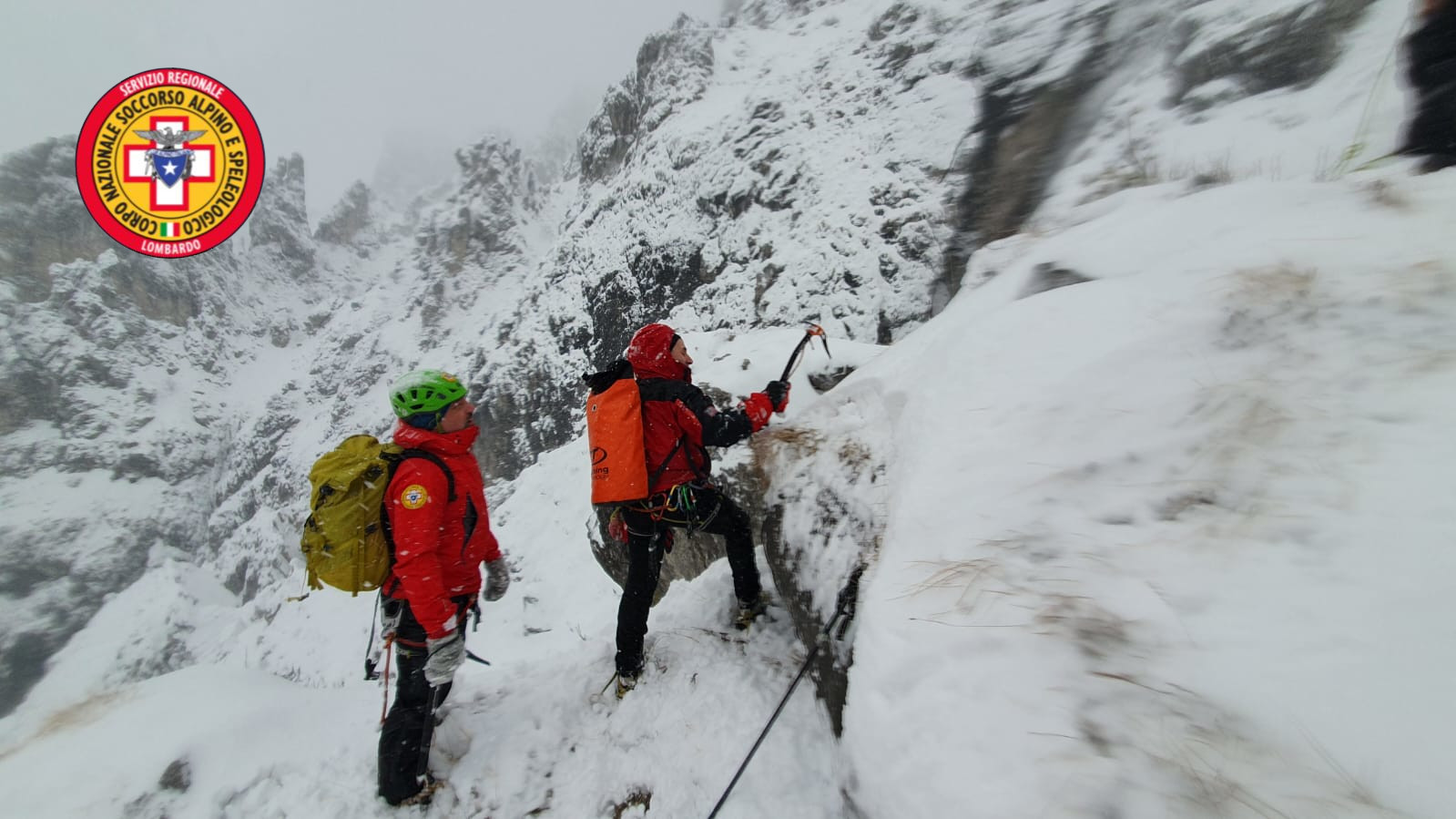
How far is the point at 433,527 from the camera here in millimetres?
2627

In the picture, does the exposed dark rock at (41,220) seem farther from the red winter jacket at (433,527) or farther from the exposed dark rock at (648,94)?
the red winter jacket at (433,527)

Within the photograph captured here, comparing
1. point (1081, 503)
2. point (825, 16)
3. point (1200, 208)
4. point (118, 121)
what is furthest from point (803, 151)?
point (118, 121)

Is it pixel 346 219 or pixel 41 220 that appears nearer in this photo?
pixel 41 220

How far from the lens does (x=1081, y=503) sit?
1.64m

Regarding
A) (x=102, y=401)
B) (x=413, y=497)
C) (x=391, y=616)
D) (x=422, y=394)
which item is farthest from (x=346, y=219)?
(x=413, y=497)

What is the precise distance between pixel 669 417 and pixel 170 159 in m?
24.1

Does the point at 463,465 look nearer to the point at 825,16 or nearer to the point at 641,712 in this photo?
the point at 641,712

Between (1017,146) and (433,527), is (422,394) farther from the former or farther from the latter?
(1017,146)

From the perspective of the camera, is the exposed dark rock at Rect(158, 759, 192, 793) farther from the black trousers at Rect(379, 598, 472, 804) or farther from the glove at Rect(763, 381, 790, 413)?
the glove at Rect(763, 381, 790, 413)

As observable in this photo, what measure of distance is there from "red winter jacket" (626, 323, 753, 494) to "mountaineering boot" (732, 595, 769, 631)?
910 millimetres

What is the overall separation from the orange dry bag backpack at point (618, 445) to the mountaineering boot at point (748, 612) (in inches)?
42.7

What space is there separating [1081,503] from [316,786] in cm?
383

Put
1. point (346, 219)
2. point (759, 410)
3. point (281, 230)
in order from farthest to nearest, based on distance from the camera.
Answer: point (346, 219)
point (281, 230)
point (759, 410)

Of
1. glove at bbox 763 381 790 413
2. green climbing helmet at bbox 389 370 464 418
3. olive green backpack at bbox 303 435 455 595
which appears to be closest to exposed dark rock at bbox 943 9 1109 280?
glove at bbox 763 381 790 413
